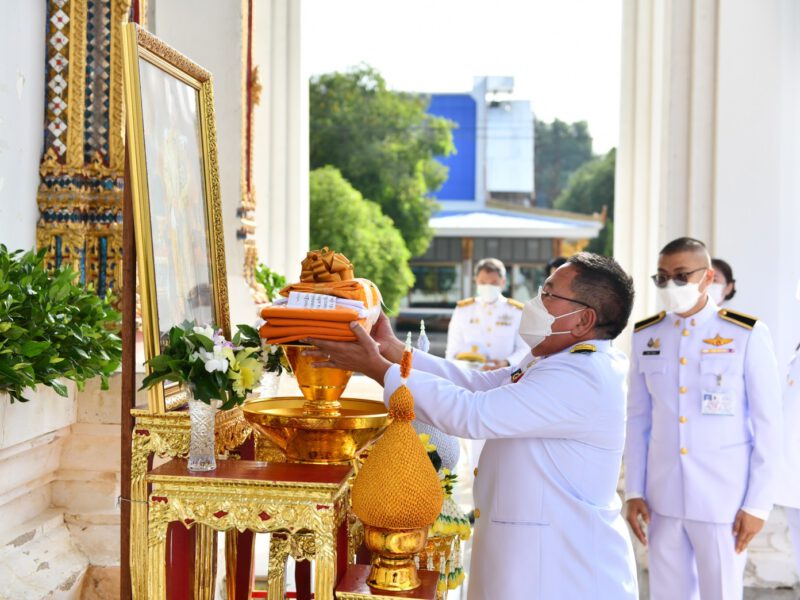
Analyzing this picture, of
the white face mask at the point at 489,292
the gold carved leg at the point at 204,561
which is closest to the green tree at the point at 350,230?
the white face mask at the point at 489,292

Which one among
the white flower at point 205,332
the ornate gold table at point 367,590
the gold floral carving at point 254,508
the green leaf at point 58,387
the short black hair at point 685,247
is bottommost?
the ornate gold table at point 367,590

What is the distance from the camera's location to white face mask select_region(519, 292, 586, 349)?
2.27 metres

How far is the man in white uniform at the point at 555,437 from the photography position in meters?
2.11

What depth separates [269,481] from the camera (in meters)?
2.08

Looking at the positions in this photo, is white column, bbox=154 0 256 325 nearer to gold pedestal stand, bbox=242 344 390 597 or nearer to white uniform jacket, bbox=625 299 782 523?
white uniform jacket, bbox=625 299 782 523

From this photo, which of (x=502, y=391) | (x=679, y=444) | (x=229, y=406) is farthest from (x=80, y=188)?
(x=679, y=444)

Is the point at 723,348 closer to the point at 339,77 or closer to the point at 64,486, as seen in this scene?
the point at 64,486

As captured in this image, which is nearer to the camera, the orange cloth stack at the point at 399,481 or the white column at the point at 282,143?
the orange cloth stack at the point at 399,481

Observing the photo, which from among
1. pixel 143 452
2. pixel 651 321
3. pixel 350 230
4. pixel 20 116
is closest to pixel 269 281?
pixel 20 116

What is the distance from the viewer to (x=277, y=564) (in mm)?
2801

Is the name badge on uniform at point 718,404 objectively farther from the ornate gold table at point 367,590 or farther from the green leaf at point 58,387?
the green leaf at point 58,387

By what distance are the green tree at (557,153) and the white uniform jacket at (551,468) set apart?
94.3ft

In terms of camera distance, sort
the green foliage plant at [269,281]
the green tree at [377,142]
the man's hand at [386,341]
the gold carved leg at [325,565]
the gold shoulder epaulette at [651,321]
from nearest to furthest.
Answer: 1. the gold carved leg at [325,565]
2. the man's hand at [386,341]
3. the gold shoulder epaulette at [651,321]
4. the green foliage plant at [269,281]
5. the green tree at [377,142]

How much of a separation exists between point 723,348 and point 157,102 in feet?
6.91
